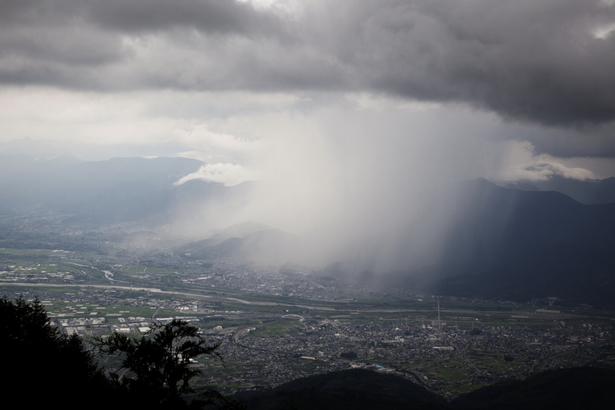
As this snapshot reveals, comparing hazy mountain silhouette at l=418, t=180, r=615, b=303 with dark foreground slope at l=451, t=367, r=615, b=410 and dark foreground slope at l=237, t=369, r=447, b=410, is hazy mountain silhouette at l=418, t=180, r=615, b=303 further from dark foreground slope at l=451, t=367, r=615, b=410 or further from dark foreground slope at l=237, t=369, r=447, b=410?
dark foreground slope at l=237, t=369, r=447, b=410

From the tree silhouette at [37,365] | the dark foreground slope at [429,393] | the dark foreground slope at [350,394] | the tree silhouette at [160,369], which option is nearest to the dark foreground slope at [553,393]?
the dark foreground slope at [429,393]

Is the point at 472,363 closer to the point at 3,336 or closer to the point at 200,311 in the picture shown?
the point at 200,311

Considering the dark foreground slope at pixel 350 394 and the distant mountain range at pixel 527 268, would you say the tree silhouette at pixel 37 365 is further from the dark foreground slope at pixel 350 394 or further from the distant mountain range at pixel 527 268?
the distant mountain range at pixel 527 268

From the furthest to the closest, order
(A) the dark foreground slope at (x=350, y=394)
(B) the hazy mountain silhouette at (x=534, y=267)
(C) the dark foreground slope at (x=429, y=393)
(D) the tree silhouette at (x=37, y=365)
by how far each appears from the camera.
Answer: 1. (B) the hazy mountain silhouette at (x=534, y=267)
2. (C) the dark foreground slope at (x=429, y=393)
3. (A) the dark foreground slope at (x=350, y=394)
4. (D) the tree silhouette at (x=37, y=365)

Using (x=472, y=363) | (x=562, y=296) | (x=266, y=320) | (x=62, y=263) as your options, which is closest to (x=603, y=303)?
(x=562, y=296)

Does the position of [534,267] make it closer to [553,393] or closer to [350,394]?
[553,393]

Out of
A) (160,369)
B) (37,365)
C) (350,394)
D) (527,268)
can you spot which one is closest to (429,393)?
(350,394)
